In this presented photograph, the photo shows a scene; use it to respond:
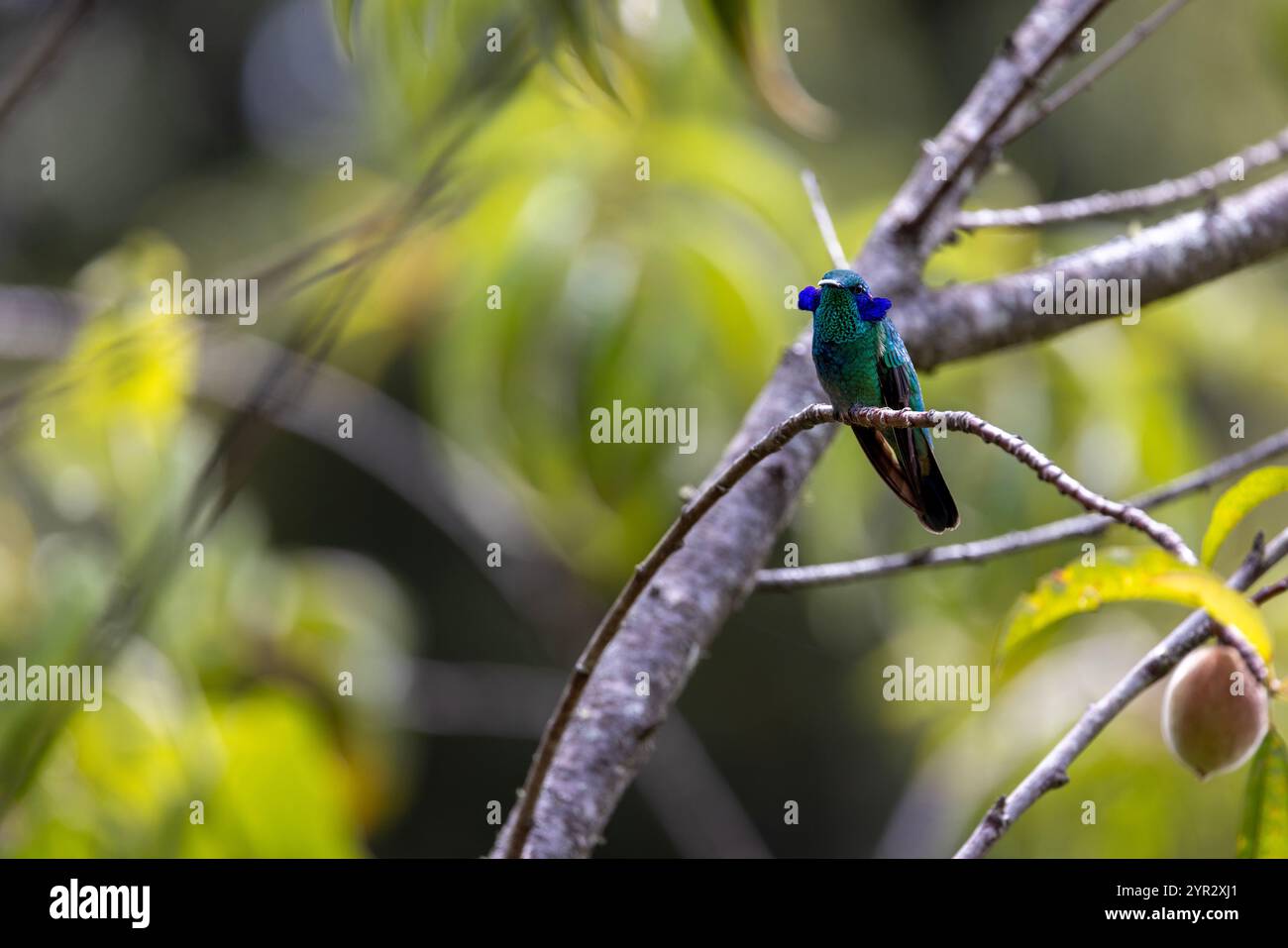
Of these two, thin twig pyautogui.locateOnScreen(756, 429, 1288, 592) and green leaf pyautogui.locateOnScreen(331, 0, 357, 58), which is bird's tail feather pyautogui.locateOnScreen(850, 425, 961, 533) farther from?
green leaf pyautogui.locateOnScreen(331, 0, 357, 58)

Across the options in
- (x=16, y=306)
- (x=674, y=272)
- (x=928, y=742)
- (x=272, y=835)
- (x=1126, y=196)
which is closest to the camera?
(x=1126, y=196)

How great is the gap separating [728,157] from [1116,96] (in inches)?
284

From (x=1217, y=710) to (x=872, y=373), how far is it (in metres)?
0.75

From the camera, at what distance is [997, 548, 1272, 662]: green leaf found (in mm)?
1584

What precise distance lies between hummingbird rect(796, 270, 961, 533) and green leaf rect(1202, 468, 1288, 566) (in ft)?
1.26

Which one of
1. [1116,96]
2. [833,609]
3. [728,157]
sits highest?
[1116,96]

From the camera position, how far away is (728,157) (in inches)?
148

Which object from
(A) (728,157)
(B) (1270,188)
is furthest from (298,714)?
(B) (1270,188)

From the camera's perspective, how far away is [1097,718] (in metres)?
1.77

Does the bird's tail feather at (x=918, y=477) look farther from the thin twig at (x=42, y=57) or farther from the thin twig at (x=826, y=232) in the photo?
the thin twig at (x=42, y=57)

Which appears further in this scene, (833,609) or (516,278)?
(833,609)

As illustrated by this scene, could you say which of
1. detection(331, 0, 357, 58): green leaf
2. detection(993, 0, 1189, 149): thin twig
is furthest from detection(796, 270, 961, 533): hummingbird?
detection(331, 0, 357, 58): green leaf
